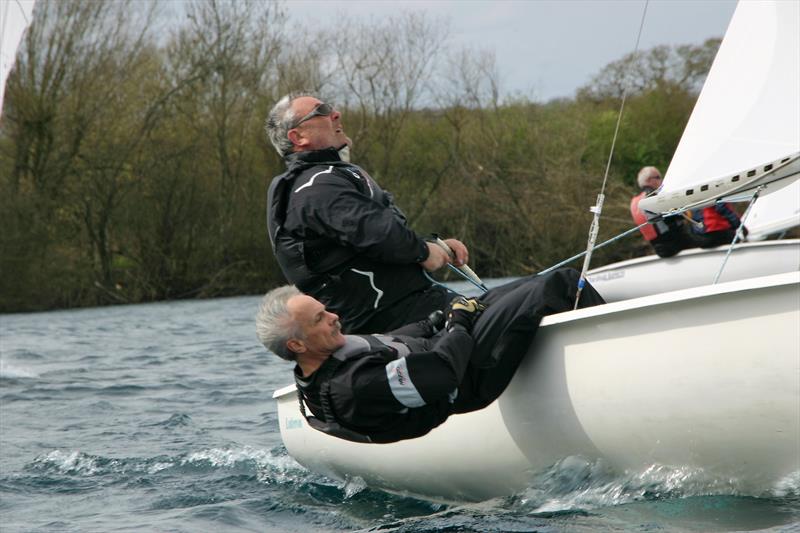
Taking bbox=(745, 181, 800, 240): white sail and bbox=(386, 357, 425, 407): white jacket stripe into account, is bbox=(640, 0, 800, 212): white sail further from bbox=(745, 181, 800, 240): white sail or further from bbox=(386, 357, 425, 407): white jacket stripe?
bbox=(745, 181, 800, 240): white sail

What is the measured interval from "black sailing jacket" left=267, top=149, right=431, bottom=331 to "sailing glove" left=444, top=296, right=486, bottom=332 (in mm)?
207

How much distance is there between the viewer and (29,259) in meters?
19.8

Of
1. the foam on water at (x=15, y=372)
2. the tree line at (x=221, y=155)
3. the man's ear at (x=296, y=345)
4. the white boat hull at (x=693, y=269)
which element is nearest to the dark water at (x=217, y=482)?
the foam on water at (x=15, y=372)

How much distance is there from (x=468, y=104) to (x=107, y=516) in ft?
72.7

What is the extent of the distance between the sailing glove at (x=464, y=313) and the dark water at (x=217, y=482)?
0.58m

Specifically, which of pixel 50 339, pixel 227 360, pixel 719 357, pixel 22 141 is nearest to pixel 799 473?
pixel 719 357

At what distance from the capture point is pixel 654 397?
10.8 ft

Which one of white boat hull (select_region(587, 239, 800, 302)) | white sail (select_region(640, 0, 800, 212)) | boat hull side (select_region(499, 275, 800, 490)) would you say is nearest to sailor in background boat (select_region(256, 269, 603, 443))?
boat hull side (select_region(499, 275, 800, 490))

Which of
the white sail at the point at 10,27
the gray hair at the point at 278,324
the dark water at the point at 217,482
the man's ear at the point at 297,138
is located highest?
the white sail at the point at 10,27

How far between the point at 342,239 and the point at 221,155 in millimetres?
20290

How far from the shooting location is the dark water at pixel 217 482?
3352 millimetres

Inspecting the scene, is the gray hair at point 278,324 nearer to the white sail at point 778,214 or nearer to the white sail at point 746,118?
the white sail at point 746,118

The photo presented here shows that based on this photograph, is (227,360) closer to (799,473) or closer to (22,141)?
(799,473)

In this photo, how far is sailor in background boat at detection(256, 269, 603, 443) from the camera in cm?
326
